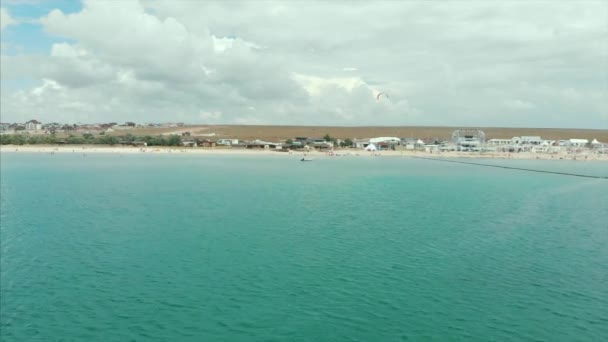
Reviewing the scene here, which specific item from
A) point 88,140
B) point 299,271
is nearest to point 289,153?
point 88,140

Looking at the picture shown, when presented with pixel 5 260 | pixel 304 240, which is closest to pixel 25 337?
pixel 5 260

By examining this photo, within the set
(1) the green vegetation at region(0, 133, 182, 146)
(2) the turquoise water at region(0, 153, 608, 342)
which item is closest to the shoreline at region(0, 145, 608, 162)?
(1) the green vegetation at region(0, 133, 182, 146)

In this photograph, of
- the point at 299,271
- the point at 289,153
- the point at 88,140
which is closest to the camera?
the point at 299,271

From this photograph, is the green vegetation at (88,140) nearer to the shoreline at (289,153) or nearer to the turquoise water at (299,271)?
the shoreline at (289,153)

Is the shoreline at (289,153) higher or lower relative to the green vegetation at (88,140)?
lower

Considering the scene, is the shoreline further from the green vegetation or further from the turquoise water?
the turquoise water

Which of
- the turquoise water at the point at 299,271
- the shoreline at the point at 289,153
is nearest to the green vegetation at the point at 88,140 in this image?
the shoreline at the point at 289,153

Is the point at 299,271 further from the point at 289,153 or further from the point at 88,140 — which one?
the point at 88,140

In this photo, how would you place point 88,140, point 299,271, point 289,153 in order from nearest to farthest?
point 299,271
point 289,153
point 88,140

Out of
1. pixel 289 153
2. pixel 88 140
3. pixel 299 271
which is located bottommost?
pixel 299 271
